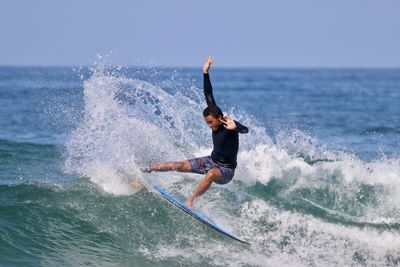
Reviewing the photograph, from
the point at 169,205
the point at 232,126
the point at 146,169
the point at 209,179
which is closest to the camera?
the point at 232,126

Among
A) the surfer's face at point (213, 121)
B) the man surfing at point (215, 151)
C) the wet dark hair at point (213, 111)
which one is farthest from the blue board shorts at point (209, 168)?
the wet dark hair at point (213, 111)

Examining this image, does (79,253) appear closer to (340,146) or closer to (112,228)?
(112,228)

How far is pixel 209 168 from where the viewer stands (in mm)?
11336

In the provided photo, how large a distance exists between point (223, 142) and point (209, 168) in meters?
0.54

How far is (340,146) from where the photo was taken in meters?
21.3

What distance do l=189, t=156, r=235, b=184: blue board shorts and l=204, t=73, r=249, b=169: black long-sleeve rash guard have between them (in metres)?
0.06

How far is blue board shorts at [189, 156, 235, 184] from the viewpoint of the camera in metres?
11.2

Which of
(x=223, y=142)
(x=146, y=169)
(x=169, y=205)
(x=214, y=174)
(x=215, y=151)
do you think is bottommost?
(x=169, y=205)

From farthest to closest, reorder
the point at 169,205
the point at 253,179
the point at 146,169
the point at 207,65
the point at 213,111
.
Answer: the point at 253,179 < the point at 169,205 < the point at 146,169 < the point at 207,65 < the point at 213,111

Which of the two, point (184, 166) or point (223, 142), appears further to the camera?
point (184, 166)

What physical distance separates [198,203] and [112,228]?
153 centimetres

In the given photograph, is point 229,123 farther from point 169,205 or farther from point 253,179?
point 253,179

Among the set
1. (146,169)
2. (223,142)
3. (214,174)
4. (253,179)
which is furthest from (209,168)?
(253,179)

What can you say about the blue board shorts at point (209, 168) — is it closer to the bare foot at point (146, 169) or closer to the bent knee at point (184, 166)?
the bent knee at point (184, 166)
